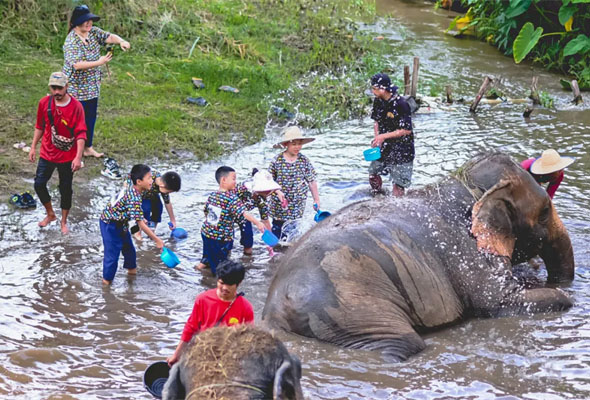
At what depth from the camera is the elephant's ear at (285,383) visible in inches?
138

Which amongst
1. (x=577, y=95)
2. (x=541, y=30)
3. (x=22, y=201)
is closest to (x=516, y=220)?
(x=22, y=201)

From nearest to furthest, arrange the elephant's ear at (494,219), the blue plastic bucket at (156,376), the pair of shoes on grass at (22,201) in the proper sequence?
the blue plastic bucket at (156,376)
the elephant's ear at (494,219)
the pair of shoes on grass at (22,201)

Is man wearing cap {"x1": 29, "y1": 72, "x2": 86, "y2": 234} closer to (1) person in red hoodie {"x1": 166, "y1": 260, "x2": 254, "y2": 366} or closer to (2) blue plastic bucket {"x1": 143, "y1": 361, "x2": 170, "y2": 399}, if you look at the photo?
(1) person in red hoodie {"x1": 166, "y1": 260, "x2": 254, "y2": 366}

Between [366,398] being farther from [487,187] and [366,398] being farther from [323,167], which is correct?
[323,167]

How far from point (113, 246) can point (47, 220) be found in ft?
5.44

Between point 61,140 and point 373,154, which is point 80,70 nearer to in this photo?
point 61,140

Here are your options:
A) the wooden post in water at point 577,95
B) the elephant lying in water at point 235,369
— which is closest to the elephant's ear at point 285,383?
the elephant lying in water at point 235,369

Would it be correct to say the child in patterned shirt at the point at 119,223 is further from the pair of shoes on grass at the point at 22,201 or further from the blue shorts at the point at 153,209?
the pair of shoes on grass at the point at 22,201

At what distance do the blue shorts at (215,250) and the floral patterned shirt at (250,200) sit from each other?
0.43 m

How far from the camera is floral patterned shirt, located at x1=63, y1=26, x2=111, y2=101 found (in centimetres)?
1015

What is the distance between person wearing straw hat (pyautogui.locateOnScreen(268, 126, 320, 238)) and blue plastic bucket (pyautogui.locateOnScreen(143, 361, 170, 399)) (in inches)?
158

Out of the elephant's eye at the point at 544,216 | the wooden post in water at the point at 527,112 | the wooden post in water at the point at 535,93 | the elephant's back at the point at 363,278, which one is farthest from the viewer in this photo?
the wooden post in water at the point at 535,93

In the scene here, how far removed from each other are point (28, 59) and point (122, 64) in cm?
144

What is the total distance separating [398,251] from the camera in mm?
6535
